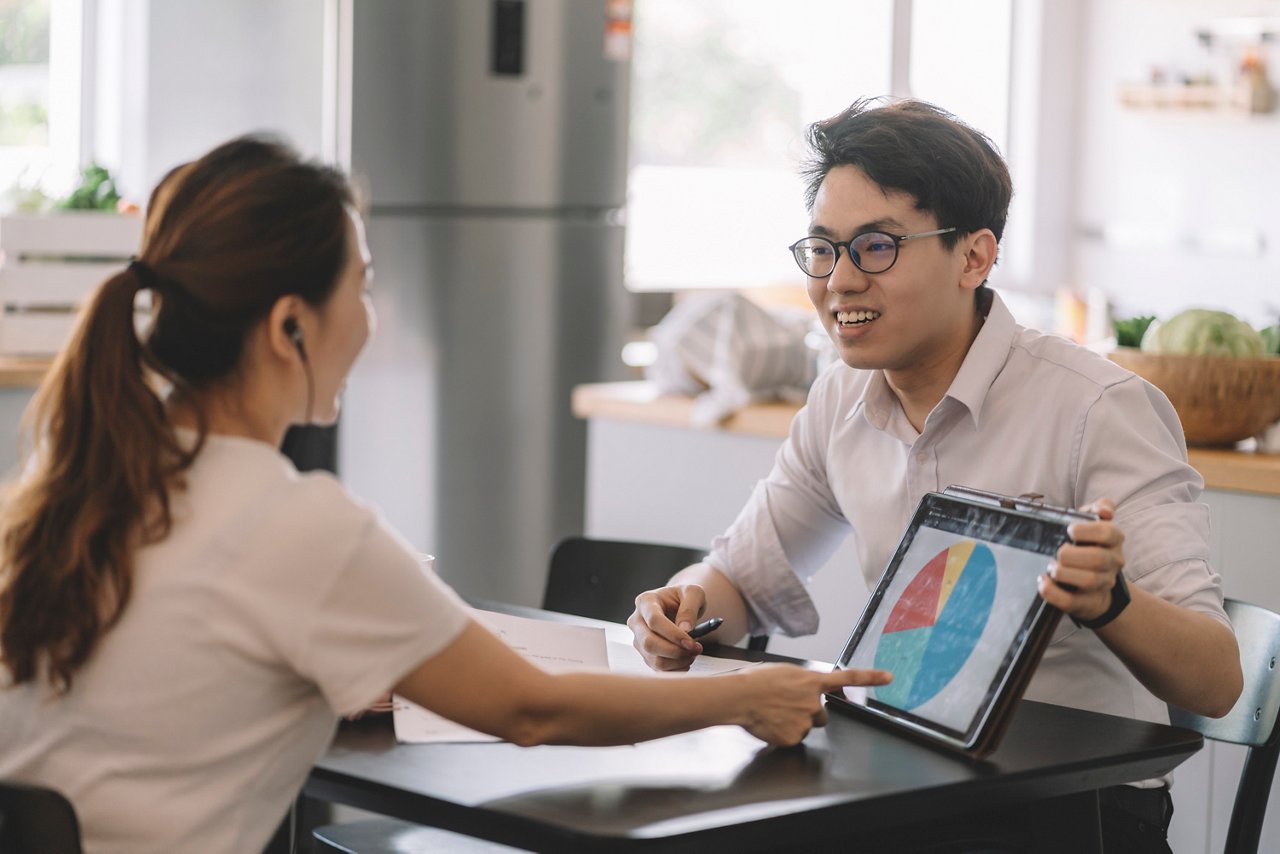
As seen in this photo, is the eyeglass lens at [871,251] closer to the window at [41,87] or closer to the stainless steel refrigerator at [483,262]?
the stainless steel refrigerator at [483,262]

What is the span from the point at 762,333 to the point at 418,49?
3.80ft

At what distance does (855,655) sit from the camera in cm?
151

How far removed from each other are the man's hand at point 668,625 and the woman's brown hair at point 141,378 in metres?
0.61

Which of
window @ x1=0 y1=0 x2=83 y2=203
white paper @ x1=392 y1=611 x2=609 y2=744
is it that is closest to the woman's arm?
white paper @ x1=392 y1=611 x2=609 y2=744

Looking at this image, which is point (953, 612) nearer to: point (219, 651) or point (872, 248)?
point (872, 248)

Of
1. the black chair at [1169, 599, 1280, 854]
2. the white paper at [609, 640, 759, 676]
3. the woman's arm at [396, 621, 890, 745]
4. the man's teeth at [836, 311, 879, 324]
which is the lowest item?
the black chair at [1169, 599, 1280, 854]

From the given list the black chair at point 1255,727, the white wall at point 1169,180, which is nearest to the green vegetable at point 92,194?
the black chair at point 1255,727

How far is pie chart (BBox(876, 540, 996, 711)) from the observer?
136 cm

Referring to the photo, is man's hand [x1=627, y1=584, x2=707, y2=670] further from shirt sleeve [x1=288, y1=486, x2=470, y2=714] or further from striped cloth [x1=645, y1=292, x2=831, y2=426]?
striped cloth [x1=645, y1=292, x2=831, y2=426]

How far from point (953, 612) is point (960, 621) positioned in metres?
0.02

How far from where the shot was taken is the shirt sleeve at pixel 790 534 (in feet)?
6.38

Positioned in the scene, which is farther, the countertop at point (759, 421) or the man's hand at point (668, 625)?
the countertop at point (759, 421)

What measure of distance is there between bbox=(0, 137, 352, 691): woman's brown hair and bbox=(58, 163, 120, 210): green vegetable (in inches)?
83.9

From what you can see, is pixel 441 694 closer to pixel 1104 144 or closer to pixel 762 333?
pixel 762 333
